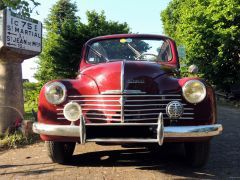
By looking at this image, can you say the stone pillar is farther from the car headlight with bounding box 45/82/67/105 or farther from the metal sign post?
the car headlight with bounding box 45/82/67/105

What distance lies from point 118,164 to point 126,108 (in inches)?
→ 44.4

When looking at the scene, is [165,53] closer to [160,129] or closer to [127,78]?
[127,78]

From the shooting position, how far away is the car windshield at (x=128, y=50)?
259 inches

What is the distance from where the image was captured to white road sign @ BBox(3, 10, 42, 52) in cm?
743

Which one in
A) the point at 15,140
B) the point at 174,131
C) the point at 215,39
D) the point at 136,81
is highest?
the point at 215,39

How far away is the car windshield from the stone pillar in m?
1.93

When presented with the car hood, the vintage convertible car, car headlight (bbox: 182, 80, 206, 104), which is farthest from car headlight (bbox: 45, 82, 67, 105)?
car headlight (bbox: 182, 80, 206, 104)

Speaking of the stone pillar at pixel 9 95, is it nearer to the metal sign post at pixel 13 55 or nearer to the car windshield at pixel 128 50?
the metal sign post at pixel 13 55

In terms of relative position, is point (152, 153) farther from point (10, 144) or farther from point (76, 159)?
point (10, 144)

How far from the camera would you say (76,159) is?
19.9 feet

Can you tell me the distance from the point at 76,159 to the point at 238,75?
1572 cm

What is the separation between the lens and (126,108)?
16.1 feet

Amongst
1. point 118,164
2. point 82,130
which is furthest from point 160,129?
point 118,164

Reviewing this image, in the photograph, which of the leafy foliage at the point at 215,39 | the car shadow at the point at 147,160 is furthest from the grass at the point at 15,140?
the leafy foliage at the point at 215,39
